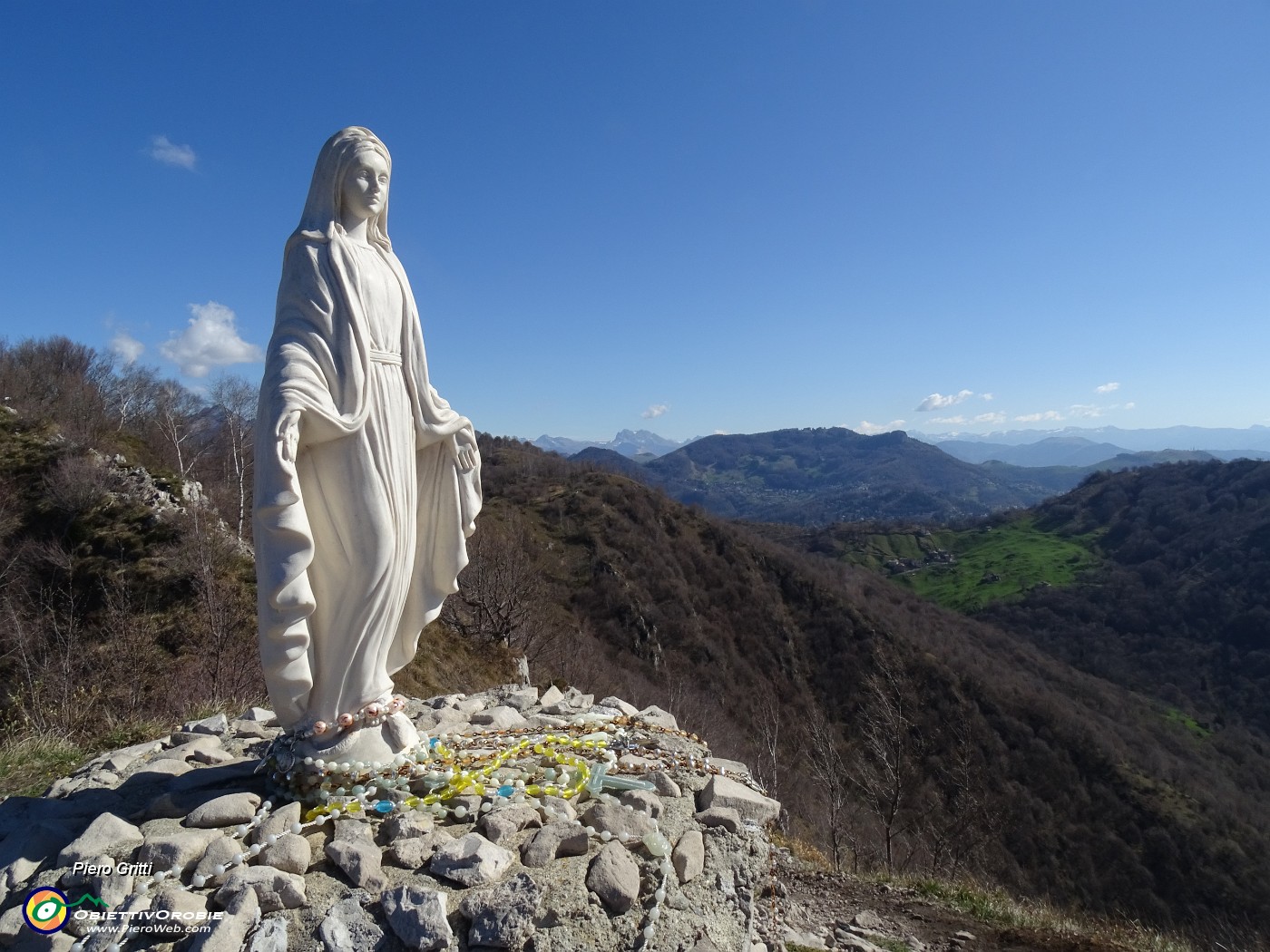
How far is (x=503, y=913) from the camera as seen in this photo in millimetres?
3613

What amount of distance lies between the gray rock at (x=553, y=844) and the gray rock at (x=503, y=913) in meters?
0.37

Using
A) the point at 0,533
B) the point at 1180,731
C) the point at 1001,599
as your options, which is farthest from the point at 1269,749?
the point at 0,533

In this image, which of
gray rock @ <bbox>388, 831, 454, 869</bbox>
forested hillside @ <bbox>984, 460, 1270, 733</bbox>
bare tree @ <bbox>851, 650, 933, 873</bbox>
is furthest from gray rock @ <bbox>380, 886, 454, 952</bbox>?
forested hillside @ <bbox>984, 460, 1270, 733</bbox>

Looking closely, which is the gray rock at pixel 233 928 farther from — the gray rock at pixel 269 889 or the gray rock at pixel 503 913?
the gray rock at pixel 503 913

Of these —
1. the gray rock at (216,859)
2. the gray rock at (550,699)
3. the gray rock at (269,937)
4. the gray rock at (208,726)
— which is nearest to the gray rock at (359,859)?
the gray rock at (269,937)

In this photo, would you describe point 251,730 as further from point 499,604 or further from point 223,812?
point 499,604

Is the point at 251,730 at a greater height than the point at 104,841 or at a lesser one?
lesser

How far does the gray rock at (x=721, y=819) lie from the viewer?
486cm

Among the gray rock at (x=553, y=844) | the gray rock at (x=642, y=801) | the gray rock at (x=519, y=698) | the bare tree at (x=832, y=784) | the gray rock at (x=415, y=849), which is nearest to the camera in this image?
the gray rock at (x=415, y=849)

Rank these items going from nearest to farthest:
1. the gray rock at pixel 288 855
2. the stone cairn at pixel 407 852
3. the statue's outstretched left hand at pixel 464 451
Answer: the stone cairn at pixel 407 852 → the gray rock at pixel 288 855 → the statue's outstretched left hand at pixel 464 451

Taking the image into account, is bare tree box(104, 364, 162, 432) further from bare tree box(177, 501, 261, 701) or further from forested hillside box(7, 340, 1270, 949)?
bare tree box(177, 501, 261, 701)

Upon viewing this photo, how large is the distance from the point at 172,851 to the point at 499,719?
3072 millimetres

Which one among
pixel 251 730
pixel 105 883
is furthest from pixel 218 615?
pixel 105 883

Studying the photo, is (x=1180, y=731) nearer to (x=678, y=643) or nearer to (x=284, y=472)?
(x=678, y=643)
